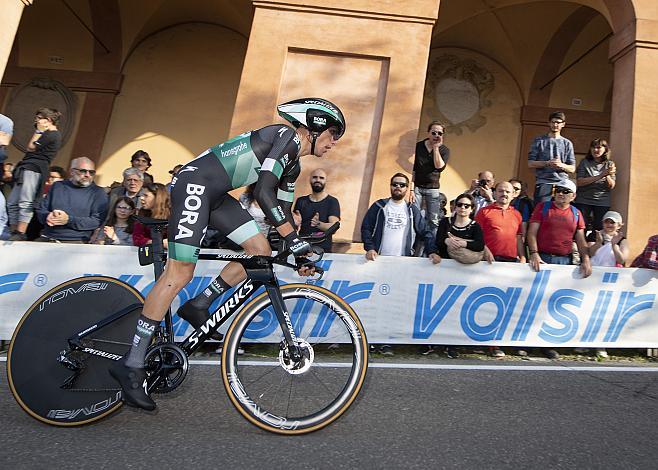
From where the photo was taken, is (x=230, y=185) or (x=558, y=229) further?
(x=558, y=229)

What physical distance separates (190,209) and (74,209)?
3343 millimetres

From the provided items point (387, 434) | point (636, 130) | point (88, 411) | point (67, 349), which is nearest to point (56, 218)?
point (67, 349)

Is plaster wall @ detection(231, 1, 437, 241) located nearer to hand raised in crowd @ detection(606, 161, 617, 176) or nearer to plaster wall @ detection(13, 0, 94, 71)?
hand raised in crowd @ detection(606, 161, 617, 176)

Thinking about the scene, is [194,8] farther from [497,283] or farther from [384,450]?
[384,450]

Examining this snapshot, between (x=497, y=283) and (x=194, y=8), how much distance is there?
38.9 ft

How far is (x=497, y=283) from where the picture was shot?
5703mm

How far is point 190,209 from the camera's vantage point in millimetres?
2891

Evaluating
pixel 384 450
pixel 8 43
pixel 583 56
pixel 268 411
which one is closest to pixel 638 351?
pixel 384 450

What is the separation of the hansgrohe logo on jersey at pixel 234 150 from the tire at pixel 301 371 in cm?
81

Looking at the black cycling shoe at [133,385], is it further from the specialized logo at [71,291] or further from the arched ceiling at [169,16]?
the arched ceiling at [169,16]

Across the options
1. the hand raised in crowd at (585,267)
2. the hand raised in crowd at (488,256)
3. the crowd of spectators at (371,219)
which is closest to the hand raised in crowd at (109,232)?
the crowd of spectators at (371,219)

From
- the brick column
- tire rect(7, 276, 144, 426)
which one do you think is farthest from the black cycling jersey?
the brick column

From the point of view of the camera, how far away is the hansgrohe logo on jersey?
298cm

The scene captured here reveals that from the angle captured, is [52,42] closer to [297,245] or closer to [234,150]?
[234,150]
